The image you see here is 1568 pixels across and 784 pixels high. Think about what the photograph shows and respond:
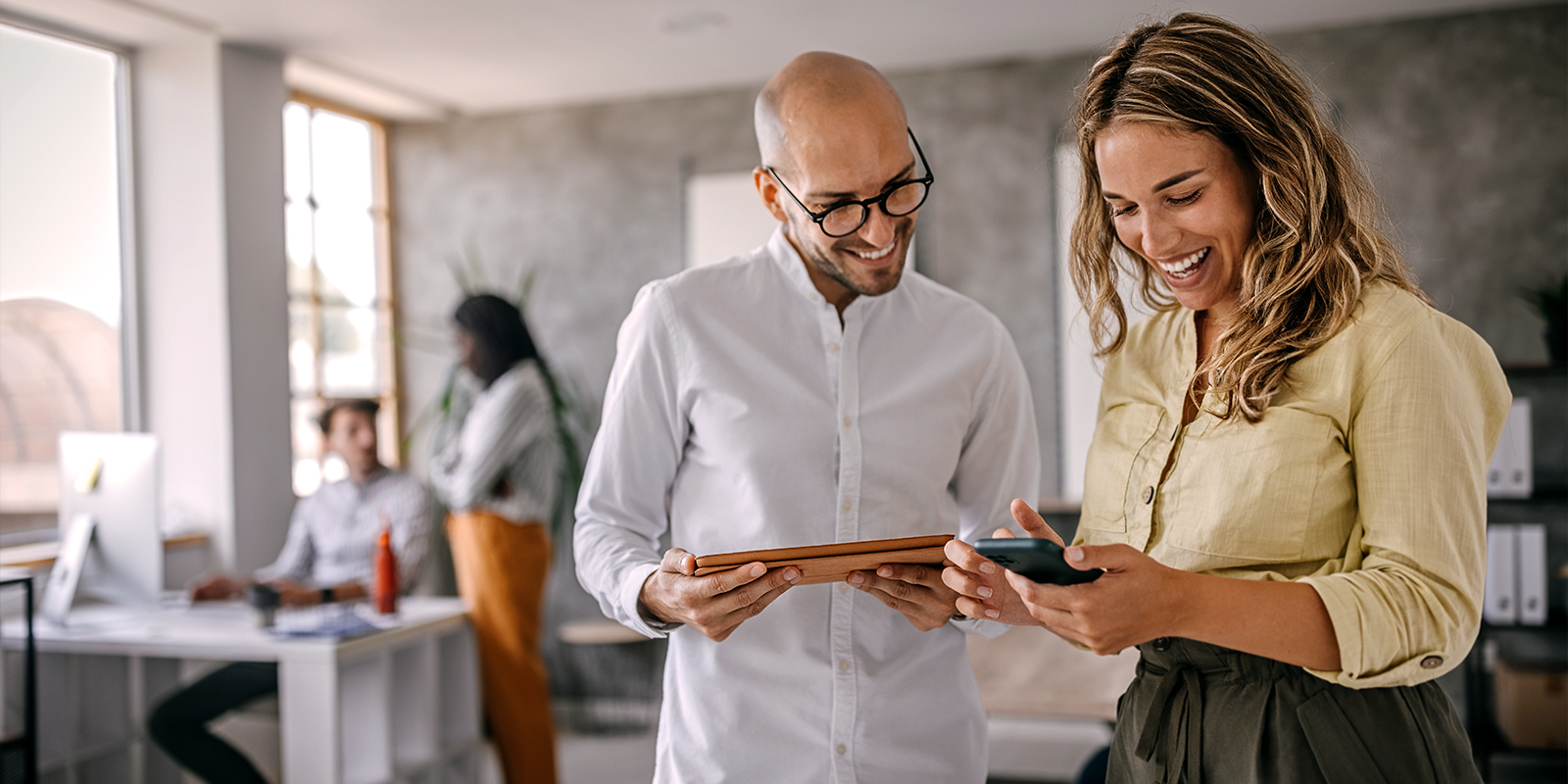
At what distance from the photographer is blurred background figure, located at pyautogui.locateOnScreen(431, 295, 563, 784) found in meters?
3.77

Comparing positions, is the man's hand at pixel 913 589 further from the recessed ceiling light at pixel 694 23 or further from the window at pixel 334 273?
the window at pixel 334 273

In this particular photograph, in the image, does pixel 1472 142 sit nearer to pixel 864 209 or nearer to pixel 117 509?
pixel 864 209

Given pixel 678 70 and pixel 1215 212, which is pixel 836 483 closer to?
pixel 1215 212

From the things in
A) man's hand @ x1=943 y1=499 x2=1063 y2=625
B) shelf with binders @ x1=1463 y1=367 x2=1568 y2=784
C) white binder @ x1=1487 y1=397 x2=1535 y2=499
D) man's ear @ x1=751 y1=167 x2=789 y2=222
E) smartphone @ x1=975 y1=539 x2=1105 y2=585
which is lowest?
shelf with binders @ x1=1463 y1=367 x2=1568 y2=784

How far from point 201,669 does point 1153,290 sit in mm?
3667

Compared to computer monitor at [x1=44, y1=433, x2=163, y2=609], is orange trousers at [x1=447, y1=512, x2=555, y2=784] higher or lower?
lower

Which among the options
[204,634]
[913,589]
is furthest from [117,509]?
[913,589]

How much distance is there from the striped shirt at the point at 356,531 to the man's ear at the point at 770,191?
2.65 m

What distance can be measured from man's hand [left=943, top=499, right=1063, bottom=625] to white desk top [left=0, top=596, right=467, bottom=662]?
2.32 meters

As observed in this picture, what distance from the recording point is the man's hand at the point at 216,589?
142 inches

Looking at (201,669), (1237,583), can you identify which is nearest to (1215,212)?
(1237,583)

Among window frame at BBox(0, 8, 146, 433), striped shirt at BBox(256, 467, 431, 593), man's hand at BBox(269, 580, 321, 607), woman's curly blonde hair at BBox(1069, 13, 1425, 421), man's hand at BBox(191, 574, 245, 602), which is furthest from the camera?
window frame at BBox(0, 8, 146, 433)

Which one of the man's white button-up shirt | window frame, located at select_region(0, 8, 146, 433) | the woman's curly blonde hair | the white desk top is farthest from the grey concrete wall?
window frame, located at select_region(0, 8, 146, 433)

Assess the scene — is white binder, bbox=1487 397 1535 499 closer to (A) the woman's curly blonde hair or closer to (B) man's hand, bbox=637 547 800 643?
(A) the woman's curly blonde hair
